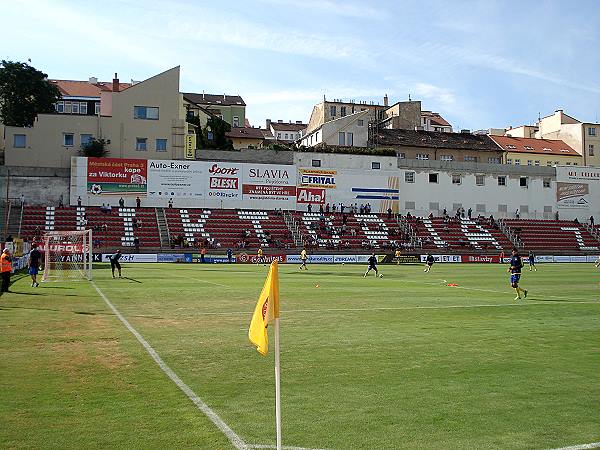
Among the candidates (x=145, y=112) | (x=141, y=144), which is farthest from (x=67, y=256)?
(x=145, y=112)

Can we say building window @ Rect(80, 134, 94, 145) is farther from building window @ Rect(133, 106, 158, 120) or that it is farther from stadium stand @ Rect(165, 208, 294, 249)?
stadium stand @ Rect(165, 208, 294, 249)

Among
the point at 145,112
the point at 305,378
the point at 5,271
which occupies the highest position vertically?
the point at 145,112

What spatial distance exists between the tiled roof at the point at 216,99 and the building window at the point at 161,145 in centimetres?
3889

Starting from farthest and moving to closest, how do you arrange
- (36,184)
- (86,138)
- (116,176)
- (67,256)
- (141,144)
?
(141,144), (86,138), (116,176), (36,184), (67,256)

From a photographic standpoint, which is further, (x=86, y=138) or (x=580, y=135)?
(x=580, y=135)

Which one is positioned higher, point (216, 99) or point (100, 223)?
point (216, 99)

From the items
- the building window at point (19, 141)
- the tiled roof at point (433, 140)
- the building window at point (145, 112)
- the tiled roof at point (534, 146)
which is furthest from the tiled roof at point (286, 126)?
the building window at point (19, 141)

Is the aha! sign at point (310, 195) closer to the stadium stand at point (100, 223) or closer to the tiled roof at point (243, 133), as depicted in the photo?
the stadium stand at point (100, 223)

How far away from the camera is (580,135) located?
102 metres

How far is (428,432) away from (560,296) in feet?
69.2

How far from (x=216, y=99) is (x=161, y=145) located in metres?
45.5

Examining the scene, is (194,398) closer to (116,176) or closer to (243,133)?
(116,176)

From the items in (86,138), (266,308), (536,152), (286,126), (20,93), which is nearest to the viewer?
(266,308)

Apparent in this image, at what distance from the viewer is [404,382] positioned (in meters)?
10.3
